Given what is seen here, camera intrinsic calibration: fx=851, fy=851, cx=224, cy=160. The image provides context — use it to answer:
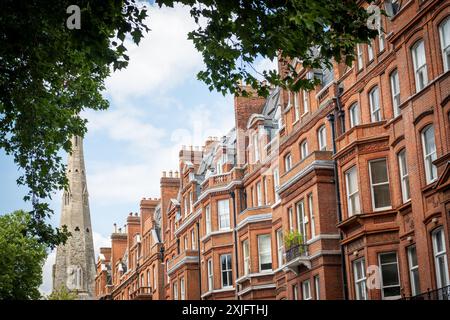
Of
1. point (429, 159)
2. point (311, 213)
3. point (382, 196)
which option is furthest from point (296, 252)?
point (429, 159)

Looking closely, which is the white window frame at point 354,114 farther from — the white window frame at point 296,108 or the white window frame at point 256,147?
the white window frame at point 256,147

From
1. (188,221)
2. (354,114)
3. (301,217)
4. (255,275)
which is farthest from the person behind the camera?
(188,221)

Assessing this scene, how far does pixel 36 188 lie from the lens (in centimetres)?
2688

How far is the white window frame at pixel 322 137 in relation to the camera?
39.7 m

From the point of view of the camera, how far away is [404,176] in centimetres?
3234

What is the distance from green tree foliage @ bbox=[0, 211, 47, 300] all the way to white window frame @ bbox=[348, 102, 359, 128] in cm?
1741

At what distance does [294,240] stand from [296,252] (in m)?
0.57

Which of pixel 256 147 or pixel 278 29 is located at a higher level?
pixel 256 147

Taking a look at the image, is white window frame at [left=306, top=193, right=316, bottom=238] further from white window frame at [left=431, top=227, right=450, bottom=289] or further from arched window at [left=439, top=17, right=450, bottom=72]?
arched window at [left=439, top=17, right=450, bottom=72]

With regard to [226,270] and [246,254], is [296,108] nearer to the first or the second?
[246,254]

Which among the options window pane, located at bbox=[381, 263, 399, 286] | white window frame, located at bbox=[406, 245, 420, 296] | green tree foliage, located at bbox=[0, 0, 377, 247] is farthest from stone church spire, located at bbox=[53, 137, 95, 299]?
green tree foliage, located at bbox=[0, 0, 377, 247]

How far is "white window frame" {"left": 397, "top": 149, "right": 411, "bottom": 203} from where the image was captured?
32062 mm

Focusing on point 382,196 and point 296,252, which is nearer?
point 382,196

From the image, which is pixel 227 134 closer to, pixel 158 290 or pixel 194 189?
pixel 194 189
